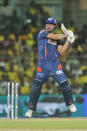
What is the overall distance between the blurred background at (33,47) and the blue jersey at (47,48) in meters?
4.80

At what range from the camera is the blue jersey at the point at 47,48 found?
7.66 metres

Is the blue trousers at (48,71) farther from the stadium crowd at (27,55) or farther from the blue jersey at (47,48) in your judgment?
the stadium crowd at (27,55)

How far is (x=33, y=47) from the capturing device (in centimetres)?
1453

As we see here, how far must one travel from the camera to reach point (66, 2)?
15109mm

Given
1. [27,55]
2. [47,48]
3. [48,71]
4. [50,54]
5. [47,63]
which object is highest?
[47,48]

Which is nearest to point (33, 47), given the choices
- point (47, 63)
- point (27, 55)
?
point (27, 55)

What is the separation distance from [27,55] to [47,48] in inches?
251

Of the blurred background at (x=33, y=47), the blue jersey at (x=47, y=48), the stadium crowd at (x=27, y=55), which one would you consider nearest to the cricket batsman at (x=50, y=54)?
the blue jersey at (x=47, y=48)

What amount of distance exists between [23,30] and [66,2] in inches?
69.5

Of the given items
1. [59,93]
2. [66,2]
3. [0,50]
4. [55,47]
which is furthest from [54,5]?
[55,47]

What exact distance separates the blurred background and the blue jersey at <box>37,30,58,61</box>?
4801 mm

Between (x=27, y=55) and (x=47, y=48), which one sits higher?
(x=47, y=48)

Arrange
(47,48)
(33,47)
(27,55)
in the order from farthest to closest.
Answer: (33,47) < (27,55) < (47,48)

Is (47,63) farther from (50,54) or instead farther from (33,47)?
(33,47)
